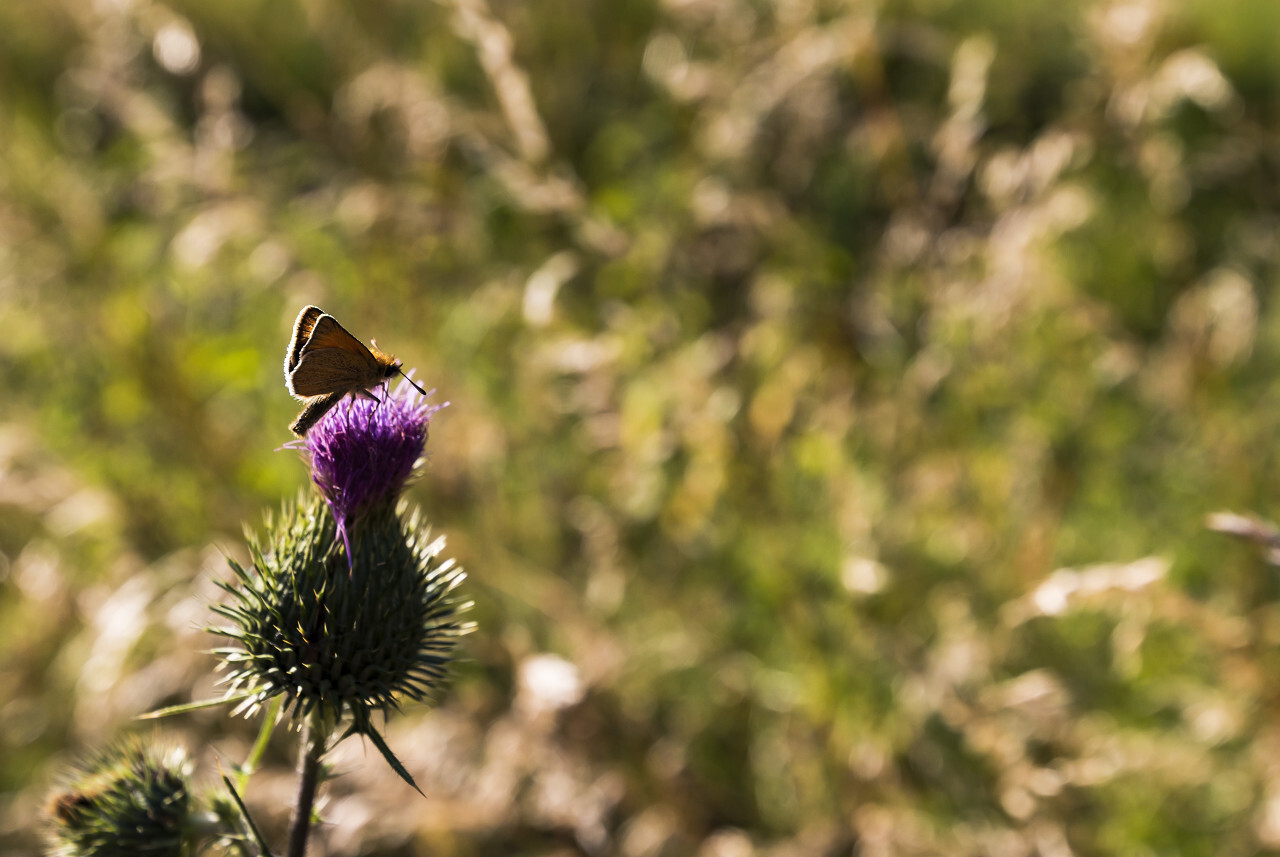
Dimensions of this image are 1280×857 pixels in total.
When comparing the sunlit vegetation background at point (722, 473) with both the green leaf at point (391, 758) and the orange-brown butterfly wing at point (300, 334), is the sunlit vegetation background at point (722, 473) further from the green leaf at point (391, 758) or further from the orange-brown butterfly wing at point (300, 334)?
the orange-brown butterfly wing at point (300, 334)

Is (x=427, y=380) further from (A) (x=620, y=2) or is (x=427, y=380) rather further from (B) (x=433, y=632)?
(A) (x=620, y=2)

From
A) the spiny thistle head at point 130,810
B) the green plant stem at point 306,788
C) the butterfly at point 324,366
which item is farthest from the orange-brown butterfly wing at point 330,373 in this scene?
the spiny thistle head at point 130,810

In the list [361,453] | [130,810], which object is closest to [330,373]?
[361,453]

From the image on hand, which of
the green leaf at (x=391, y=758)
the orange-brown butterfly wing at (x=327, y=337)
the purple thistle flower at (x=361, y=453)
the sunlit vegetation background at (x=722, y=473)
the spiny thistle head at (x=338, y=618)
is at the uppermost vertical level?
the sunlit vegetation background at (x=722, y=473)

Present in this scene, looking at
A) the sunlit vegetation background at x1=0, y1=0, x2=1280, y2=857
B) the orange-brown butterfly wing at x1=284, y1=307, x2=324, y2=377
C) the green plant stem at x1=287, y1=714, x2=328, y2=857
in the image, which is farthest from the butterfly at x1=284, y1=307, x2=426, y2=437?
the sunlit vegetation background at x1=0, y1=0, x2=1280, y2=857

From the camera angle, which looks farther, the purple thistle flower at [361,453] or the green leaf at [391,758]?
the purple thistle flower at [361,453]

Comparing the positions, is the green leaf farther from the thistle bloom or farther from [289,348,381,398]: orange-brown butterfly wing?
[289,348,381,398]: orange-brown butterfly wing

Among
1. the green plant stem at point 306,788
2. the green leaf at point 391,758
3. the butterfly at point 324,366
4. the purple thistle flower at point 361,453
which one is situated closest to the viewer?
the green leaf at point 391,758
